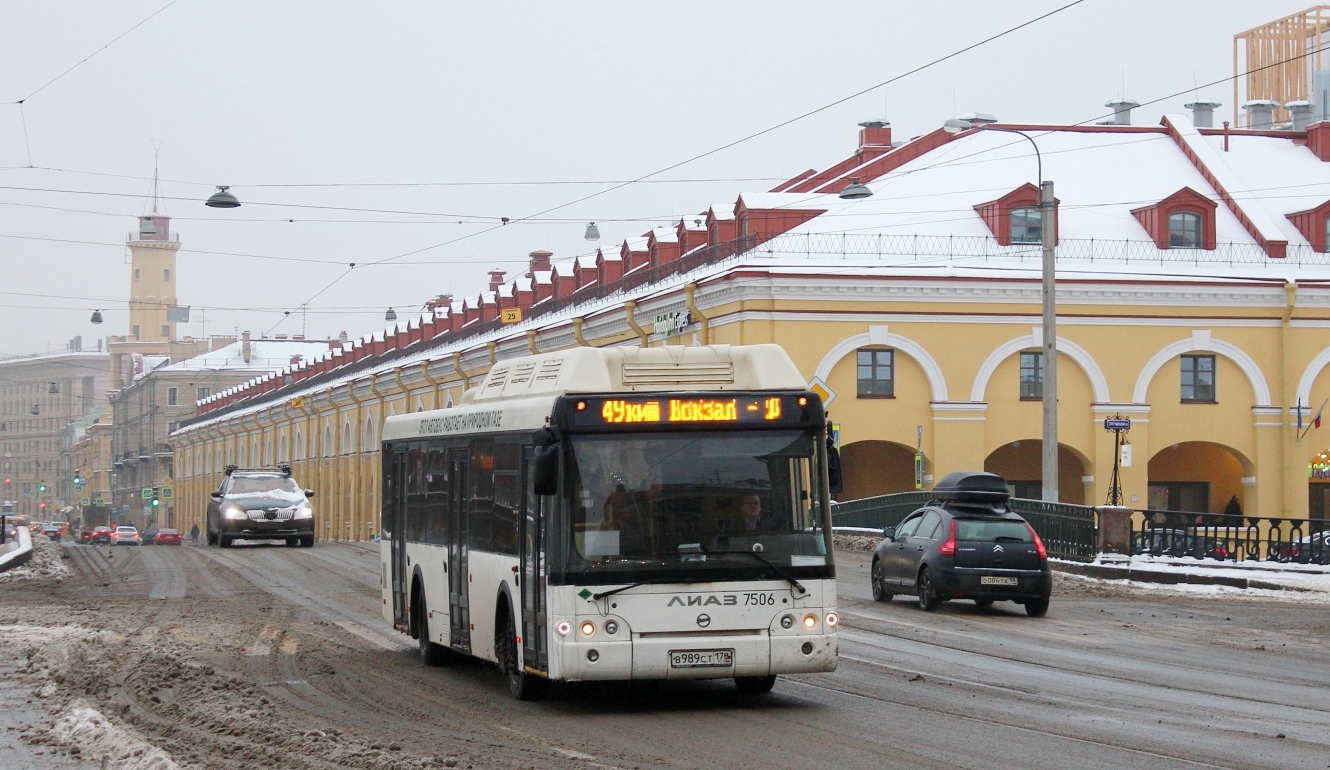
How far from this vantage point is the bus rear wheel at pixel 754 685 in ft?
44.9

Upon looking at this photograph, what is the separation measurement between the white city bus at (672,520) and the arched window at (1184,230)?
3635cm

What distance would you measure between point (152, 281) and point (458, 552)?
6042 inches

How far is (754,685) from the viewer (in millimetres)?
13828

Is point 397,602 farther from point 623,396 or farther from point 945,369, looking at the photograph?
point 945,369

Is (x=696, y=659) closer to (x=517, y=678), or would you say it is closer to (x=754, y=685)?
(x=754, y=685)

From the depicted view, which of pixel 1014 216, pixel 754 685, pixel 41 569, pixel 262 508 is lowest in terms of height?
pixel 41 569

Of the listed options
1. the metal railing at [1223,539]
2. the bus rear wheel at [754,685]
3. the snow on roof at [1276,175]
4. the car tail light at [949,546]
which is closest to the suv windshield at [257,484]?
the metal railing at [1223,539]

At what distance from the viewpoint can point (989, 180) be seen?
48906 millimetres

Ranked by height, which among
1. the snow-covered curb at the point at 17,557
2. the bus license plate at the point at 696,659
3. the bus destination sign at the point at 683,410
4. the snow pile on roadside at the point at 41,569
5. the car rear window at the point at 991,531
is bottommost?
the snow pile on roadside at the point at 41,569

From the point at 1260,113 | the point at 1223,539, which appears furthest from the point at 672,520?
the point at 1260,113

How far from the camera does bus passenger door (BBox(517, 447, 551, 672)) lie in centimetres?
1271

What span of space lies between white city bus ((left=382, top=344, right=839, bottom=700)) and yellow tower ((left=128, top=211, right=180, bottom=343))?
495 feet

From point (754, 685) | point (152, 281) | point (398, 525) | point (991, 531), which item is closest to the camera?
point (754, 685)

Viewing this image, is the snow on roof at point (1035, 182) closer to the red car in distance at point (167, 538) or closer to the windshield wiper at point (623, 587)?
the windshield wiper at point (623, 587)
